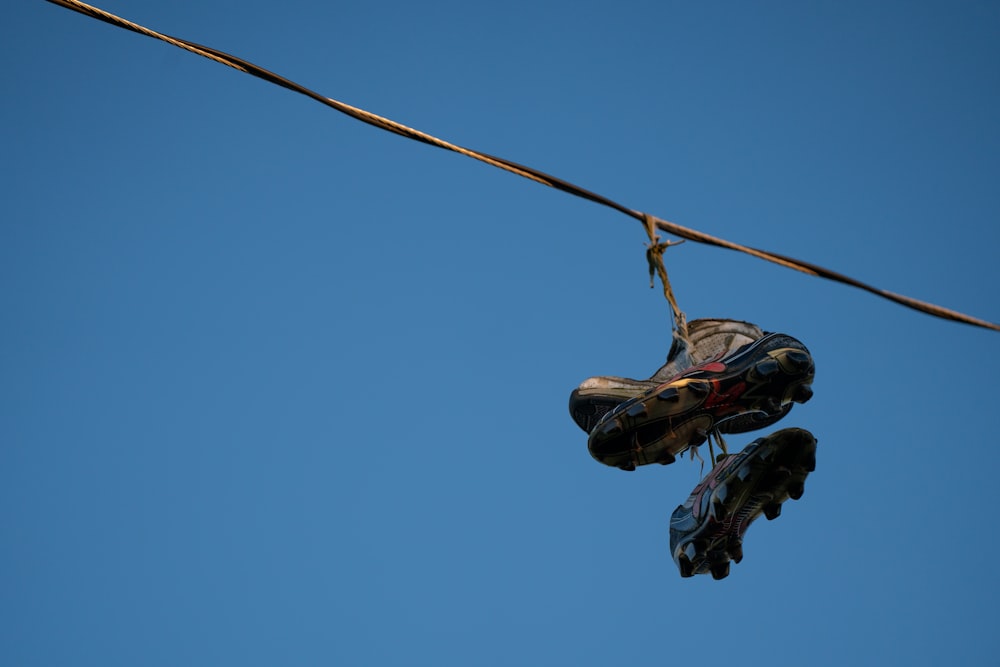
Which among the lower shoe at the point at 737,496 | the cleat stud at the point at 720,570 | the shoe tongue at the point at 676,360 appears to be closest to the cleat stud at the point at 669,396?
the lower shoe at the point at 737,496

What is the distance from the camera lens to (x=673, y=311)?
623 centimetres

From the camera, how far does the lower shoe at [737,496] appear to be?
19.0ft

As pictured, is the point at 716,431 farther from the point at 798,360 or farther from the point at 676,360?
the point at 798,360

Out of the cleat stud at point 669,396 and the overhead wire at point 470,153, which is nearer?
the overhead wire at point 470,153

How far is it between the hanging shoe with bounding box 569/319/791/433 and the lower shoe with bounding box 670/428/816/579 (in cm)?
56

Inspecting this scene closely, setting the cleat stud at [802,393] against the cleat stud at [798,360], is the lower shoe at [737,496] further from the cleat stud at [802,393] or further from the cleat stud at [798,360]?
the cleat stud at [798,360]

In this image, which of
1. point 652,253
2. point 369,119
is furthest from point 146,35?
point 652,253

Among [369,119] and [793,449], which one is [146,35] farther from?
[793,449]

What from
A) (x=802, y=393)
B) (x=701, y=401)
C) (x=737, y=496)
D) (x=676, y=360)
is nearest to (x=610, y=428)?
(x=701, y=401)

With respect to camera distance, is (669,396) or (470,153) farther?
(669,396)

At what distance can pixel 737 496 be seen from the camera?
5848 mm

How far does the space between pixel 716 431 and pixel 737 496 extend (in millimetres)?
510

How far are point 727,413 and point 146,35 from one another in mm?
3035

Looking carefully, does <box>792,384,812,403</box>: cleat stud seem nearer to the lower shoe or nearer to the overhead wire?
the lower shoe
